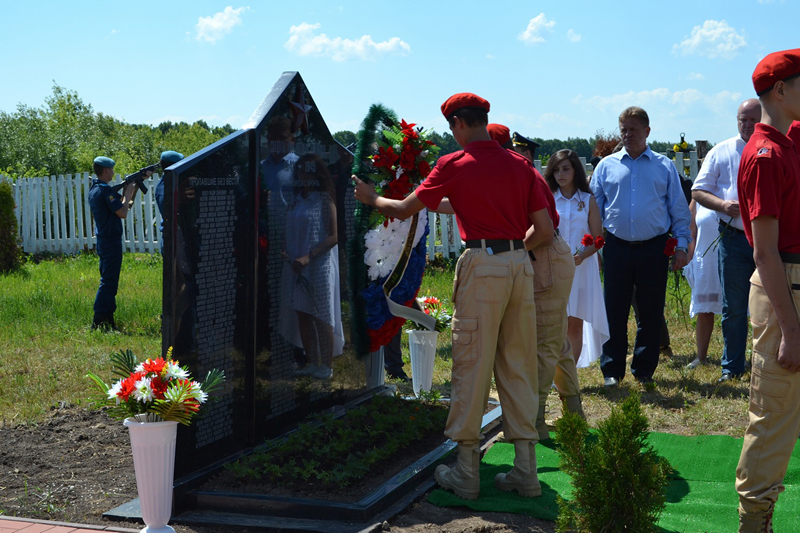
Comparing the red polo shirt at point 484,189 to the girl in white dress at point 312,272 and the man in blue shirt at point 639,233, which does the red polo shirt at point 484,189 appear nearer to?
the girl in white dress at point 312,272

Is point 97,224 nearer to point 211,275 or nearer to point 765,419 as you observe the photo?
point 211,275

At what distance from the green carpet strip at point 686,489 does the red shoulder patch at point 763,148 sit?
65.8 inches

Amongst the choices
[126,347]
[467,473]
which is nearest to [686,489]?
[467,473]

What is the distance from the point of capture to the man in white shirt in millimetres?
6234

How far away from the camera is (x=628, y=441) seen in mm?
2949

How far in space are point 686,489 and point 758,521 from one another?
46.6 inches

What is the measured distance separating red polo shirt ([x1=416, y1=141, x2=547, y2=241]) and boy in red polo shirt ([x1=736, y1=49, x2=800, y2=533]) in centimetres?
118

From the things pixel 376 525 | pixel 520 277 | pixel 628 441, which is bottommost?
pixel 376 525

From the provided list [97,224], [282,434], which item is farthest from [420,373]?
[97,224]

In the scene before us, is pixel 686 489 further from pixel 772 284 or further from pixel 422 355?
pixel 422 355

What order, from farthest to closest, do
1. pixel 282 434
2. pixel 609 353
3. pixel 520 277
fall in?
pixel 609 353 → pixel 282 434 → pixel 520 277

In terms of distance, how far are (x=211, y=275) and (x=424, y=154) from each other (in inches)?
76.3

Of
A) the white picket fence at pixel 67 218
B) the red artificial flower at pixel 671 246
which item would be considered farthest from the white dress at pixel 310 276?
the white picket fence at pixel 67 218

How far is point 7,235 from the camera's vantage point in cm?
1484
